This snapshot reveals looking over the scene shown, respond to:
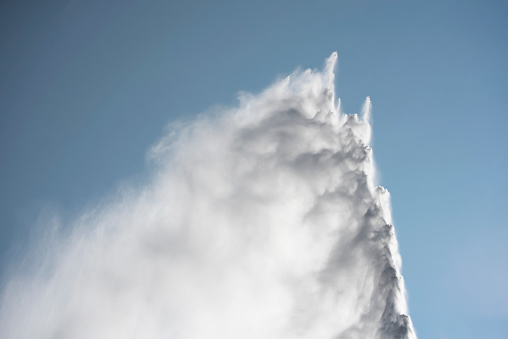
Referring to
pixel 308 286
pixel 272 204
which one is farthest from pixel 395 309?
pixel 272 204

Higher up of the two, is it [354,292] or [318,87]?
[318,87]

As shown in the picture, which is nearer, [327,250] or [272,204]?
[327,250]

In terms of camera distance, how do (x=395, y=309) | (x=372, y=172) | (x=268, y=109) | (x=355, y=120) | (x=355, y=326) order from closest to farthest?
1. (x=395, y=309)
2. (x=355, y=326)
3. (x=372, y=172)
4. (x=355, y=120)
5. (x=268, y=109)

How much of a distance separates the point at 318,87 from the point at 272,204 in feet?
50.2

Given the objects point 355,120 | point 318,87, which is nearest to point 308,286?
point 355,120

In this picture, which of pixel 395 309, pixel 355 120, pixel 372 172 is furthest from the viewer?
pixel 355 120

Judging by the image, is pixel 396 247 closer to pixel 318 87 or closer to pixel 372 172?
pixel 372 172

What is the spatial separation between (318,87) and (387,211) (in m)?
19.9

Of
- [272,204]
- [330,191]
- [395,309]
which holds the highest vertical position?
[272,204]

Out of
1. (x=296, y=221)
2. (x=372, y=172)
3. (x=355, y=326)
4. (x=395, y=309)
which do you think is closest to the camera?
(x=395, y=309)

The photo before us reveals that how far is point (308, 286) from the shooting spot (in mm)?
50812

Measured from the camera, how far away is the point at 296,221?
5734 cm

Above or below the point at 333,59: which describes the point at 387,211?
below

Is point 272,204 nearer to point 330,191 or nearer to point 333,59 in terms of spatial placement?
point 330,191
